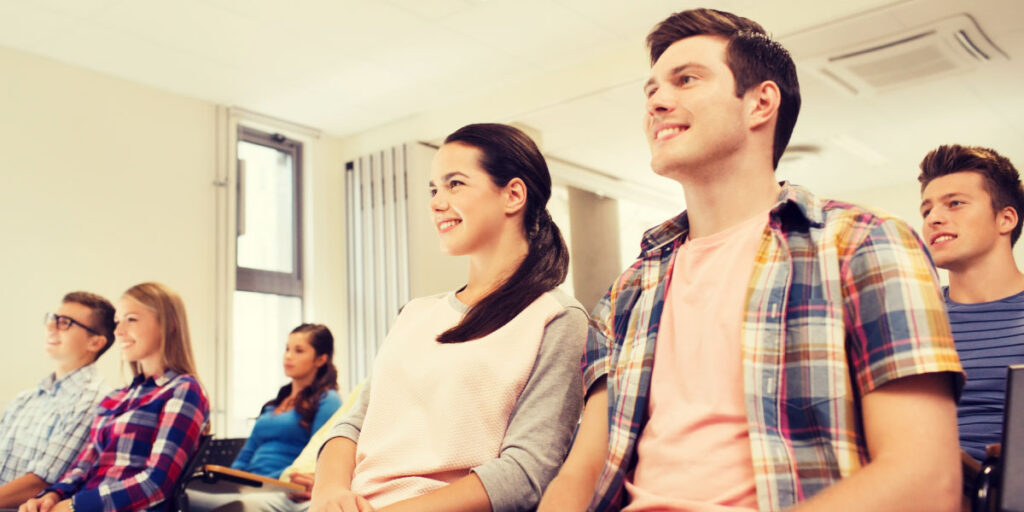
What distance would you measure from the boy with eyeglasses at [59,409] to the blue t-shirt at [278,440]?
2.23 feet

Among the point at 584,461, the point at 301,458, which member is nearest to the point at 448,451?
the point at 584,461

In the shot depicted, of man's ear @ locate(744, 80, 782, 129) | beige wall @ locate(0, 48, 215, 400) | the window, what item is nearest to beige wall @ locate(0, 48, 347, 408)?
beige wall @ locate(0, 48, 215, 400)

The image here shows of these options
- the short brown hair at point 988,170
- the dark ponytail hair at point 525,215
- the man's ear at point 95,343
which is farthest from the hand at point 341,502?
the man's ear at point 95,343

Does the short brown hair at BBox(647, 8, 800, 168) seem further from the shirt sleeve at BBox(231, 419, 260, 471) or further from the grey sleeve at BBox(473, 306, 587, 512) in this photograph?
the shirt sleeve at BBox(231, 419, 260, 471)

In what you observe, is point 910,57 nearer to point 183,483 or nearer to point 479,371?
point 479,371

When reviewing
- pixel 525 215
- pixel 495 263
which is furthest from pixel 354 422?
pixel 525 215

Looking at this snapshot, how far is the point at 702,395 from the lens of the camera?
107 cm

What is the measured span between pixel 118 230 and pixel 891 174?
242 inches

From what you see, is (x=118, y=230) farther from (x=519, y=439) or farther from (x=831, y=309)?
(x=831, y=309)

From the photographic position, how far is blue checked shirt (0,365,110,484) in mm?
2734

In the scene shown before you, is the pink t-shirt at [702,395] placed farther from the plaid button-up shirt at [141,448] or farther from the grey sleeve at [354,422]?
the plaid button-up shirt at [141,448]

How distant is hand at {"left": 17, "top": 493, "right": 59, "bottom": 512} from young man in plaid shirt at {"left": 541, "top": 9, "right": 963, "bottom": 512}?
6.09 ft

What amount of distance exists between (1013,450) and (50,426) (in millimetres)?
2934

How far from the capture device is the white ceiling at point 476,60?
13.3ft
